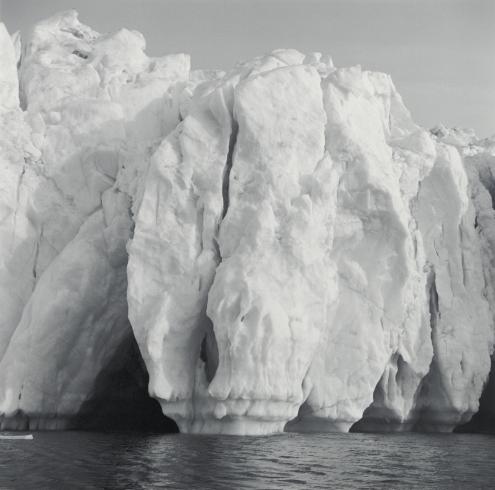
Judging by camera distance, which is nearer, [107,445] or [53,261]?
[107,445]

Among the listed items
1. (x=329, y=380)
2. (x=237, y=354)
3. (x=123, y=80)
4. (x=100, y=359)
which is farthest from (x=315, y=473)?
(x=123, y=80)

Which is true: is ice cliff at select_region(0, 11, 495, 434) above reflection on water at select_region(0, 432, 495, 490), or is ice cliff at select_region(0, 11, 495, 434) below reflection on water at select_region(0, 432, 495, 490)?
above

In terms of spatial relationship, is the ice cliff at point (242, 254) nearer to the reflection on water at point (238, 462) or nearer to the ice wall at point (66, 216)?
the ice wall at point (66, 216)

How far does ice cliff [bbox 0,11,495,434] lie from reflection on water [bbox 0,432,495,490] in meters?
2.00

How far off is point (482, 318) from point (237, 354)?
34.4 feet

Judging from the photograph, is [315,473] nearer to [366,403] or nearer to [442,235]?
[366,403]

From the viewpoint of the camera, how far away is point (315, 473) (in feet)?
51.4

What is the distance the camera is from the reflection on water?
572 inches

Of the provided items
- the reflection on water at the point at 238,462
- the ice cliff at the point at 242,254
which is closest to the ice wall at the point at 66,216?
the ice cliff at the point at 242,254

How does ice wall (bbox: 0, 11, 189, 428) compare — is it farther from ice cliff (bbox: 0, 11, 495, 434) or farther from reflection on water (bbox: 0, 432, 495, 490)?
reflection on water (bbox: 0, 432, 495, 490)

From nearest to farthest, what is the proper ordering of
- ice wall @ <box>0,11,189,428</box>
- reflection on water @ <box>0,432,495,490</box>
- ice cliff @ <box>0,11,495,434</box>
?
reflection on water @ <box>0,432,495,490</box>, ice cliff @ <box>0,11,495,434</box>, ice wall @ <box>0,11,189,428</box>

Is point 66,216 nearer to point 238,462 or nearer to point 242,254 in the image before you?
point 242,254

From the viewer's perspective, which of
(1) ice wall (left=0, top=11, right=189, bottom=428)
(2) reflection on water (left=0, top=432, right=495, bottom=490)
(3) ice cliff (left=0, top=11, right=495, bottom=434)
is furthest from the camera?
(1) ice wall (left=0, top=11, right=189, bottom=428)

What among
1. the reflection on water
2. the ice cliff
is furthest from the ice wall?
the reflection on water
